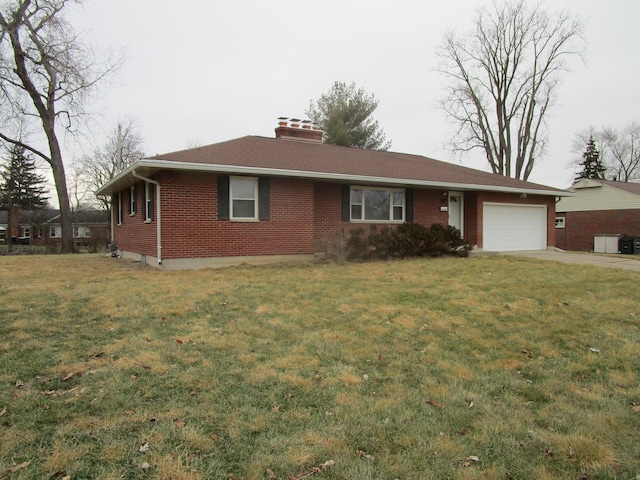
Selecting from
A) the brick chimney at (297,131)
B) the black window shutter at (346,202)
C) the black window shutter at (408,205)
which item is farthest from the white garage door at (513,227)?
the brick chimney at (297,131)

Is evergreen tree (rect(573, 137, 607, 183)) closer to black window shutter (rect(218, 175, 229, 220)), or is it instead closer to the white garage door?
the white garage door

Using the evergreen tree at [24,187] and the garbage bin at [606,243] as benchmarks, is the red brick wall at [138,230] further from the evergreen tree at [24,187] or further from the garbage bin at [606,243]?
the evergreen tree at [24,187]

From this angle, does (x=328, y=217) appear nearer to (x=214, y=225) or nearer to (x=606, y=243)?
(x=214, y=225)

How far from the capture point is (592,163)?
45.1 meters

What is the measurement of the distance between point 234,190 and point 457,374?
8730 millimetres

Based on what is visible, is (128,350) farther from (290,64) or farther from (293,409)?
(290,64)

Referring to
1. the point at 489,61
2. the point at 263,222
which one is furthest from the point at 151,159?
the point at 489,61

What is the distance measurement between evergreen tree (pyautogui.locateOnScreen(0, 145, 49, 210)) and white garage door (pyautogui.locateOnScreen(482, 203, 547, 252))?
50265mm

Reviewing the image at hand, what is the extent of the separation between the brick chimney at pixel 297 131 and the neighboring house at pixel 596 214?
58.1 ft

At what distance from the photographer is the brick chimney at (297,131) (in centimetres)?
1688

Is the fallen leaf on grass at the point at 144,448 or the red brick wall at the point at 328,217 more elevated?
the red brick wall at the point at 328,217

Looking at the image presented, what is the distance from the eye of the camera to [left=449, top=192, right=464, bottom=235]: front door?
15.7m

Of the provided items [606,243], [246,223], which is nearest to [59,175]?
[246,223]

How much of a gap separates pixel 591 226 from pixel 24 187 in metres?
57.8
